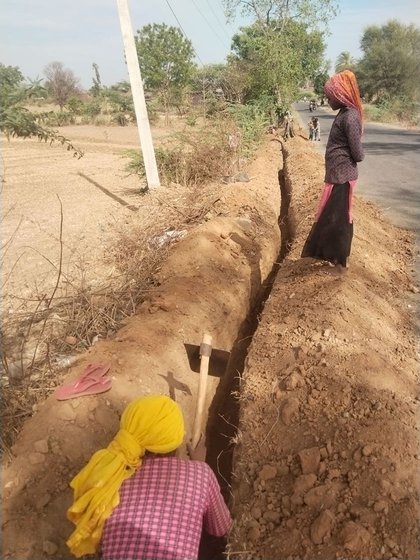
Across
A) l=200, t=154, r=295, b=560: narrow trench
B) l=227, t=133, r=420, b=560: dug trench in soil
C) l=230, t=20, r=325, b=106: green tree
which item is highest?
l=230, t=20, r=325, b=106: green tree

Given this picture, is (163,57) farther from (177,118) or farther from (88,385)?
(88,385)

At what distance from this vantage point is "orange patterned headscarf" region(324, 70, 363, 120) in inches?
145

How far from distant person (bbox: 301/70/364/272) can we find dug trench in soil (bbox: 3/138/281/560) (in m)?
1.21

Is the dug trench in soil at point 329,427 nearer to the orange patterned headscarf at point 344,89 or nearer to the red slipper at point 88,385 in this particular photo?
the red slipper at point 88,385

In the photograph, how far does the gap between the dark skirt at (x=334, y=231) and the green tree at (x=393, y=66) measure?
145ft

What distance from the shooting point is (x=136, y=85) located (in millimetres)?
7793

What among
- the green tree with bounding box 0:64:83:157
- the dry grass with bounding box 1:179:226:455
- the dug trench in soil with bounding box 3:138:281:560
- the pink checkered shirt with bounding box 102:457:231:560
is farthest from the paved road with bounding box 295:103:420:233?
the green tree with bounding box 0:64:83:157

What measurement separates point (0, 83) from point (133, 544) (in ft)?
7.19

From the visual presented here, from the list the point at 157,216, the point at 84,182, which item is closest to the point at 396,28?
the point at 84,182

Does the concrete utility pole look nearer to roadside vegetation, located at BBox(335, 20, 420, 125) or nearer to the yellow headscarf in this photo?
the yellow headscarf

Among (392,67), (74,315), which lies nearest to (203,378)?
(74,315)

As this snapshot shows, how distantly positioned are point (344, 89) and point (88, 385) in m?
3.28

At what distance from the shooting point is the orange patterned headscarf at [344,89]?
12.1 feet

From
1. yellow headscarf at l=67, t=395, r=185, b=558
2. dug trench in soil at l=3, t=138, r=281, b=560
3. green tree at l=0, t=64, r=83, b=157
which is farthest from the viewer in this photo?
dug trench in soil at l=3, t=138, r=281, b=560
